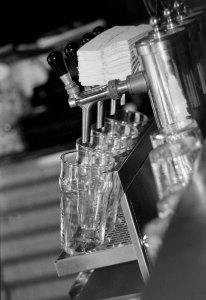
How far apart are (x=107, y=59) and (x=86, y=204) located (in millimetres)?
432

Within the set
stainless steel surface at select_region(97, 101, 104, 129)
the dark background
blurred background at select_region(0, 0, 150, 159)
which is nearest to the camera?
stainless steel surface at select_region(97, 101, 104, 129)

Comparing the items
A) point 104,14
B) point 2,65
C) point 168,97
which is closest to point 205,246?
point 168,97

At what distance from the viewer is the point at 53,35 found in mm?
3045

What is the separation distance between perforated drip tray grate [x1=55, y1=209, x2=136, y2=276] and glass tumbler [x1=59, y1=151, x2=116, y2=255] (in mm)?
23

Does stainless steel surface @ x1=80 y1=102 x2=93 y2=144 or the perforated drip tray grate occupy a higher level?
stainless steel surface @ x1=80 y1=102 x2=93 y2=144

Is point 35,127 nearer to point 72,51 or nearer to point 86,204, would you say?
point 72,51

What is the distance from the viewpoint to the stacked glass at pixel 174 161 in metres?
1.21

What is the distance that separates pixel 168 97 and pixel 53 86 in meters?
1.54

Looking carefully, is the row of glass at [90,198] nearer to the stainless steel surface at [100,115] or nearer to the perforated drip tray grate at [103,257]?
the perforated drip tray grate at [103,257]

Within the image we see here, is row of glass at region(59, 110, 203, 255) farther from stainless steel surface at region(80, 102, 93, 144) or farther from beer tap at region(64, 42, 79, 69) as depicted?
beer tap at region(64, 42, 79, 69)

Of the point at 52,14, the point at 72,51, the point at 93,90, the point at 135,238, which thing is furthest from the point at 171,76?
the point at 52,14

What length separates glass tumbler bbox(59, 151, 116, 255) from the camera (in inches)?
68.1

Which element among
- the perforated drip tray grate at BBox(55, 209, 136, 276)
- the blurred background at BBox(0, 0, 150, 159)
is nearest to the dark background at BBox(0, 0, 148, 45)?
the blurred background at BBox(0, 0, 150, 159)

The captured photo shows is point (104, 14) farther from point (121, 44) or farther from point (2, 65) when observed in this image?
point (121, 44)
